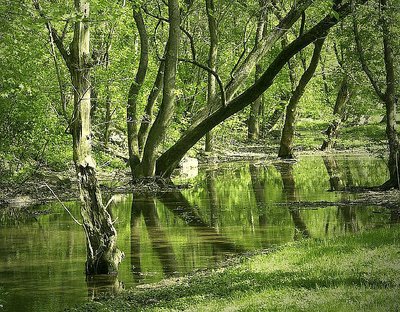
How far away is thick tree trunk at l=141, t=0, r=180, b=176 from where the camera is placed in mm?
26747

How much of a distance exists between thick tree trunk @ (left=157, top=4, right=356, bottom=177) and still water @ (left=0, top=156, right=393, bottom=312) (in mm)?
1792

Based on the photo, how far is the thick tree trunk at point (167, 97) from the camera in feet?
87.8

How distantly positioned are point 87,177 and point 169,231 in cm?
504

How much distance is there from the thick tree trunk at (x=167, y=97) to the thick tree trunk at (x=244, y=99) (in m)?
0.73

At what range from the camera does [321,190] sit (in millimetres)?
25188

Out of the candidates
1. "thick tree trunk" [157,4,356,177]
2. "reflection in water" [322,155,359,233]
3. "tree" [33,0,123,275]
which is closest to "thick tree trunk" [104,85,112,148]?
"thick tree trunk" [157,4,356,177]

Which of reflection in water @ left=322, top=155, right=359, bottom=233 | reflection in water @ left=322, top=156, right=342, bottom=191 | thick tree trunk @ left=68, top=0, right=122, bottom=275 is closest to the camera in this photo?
thick tree trunk @ left=68, top=0, right=122, bottom=275

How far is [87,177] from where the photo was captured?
12828 mm

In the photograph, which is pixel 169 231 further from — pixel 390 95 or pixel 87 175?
pixel 390 95

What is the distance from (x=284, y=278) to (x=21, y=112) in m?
17.6

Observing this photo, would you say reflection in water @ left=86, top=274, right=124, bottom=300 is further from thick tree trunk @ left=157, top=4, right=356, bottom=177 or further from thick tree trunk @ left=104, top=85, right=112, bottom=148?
thick tree trunk @ left=104, top=85, right=112, bottom=148

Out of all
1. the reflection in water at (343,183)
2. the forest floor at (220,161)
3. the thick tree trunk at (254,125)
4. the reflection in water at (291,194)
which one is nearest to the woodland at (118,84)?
the forest floor at (220,161)

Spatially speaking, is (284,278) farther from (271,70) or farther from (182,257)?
(271,70)

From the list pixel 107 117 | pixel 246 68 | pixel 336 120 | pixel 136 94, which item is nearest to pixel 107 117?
pixel 107 117
